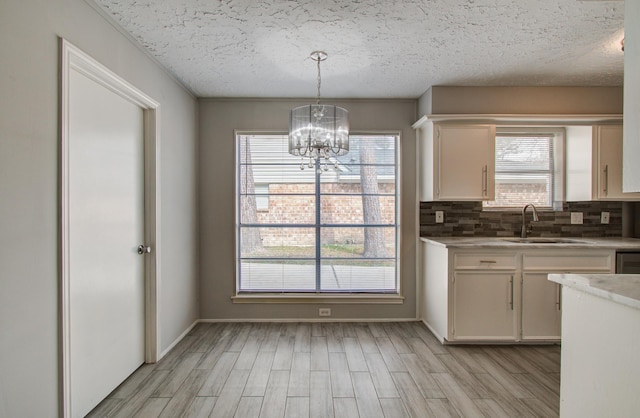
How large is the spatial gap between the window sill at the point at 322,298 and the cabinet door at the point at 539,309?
122 centimetres

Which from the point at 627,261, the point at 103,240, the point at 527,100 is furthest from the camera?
the point at 527,100

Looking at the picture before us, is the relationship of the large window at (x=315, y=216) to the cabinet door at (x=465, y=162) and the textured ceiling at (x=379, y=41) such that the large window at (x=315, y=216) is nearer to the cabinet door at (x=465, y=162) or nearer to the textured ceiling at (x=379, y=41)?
the cabinet door at (x=465, y=162)

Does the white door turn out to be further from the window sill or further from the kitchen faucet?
the kitchen faucet

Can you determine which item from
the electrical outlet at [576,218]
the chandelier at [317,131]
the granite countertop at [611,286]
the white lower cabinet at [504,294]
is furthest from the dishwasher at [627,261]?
the chandelier at [317,131]

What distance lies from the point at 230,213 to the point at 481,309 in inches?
107

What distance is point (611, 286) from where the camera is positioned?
1.42 meters

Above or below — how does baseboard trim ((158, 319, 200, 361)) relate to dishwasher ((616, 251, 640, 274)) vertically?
below

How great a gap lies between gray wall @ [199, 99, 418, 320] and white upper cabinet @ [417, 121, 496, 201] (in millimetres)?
520

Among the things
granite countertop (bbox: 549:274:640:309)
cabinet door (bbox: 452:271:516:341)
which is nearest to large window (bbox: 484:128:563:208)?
cabinet door (bbox: 452:271:516:341)

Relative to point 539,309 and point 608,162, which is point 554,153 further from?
point 539,309

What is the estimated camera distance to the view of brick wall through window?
4035 millimetres

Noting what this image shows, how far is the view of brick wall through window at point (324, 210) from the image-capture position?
4035mm
